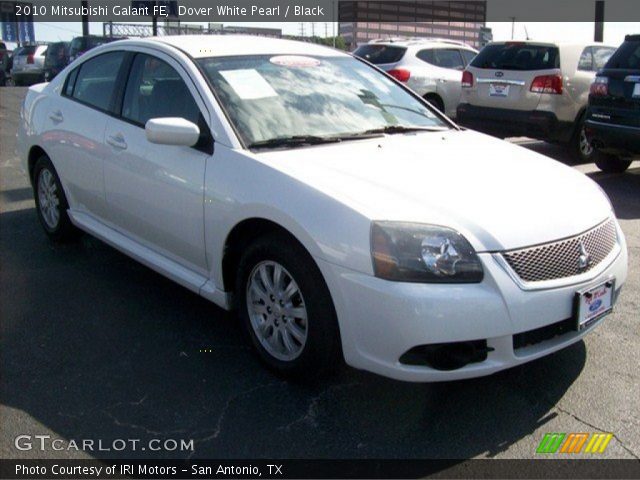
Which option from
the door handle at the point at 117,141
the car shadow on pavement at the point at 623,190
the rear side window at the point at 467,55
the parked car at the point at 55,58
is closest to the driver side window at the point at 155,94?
the door handle at the point at 117,141

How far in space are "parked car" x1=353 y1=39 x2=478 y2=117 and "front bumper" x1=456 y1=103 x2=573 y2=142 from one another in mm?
2736

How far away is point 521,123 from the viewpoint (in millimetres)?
9039

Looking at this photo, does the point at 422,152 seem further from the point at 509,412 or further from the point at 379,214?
A: the point at 509,412

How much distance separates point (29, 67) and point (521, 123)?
20985mm

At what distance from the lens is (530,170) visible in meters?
3.62

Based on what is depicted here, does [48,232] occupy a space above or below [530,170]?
below

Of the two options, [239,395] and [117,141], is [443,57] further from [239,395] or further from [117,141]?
[239,395]

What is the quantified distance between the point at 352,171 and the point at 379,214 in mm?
431

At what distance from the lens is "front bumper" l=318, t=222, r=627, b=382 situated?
2.81 m

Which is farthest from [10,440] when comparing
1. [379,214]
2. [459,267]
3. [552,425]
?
[552,425]

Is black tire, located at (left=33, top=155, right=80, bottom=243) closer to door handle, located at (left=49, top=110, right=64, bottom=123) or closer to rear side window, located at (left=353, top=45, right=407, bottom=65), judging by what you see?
door handle, located at (left=49, top=110, right=64, bottom=123)

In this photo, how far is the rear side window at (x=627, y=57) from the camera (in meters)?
7.31
